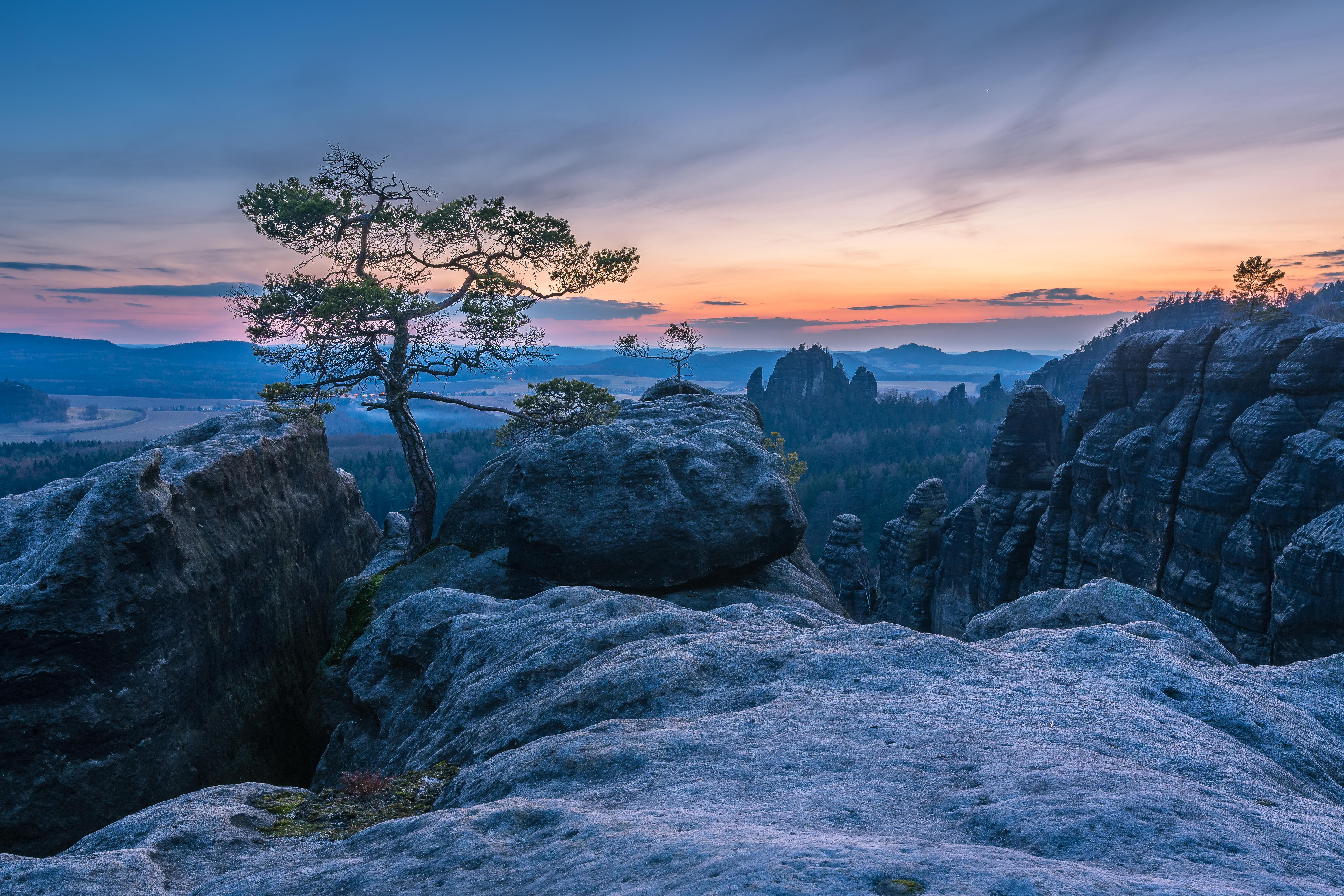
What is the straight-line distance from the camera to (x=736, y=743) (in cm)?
781

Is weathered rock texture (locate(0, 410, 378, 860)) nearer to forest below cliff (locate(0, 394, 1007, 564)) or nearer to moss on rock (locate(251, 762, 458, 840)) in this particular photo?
moss on rock (locate(251, 762, 458, 840))

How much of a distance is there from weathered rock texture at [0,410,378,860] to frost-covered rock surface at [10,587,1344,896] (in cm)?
606

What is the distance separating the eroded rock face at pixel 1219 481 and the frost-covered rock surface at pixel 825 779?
25.2 meters

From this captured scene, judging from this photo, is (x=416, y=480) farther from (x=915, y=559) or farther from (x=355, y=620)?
(x=915, y=559)

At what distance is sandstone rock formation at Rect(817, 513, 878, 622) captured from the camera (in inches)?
2653

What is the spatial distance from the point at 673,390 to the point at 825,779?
32.8 metres

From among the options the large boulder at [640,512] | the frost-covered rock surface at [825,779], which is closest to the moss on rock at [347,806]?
the frost-covered rock surface at [825,779]

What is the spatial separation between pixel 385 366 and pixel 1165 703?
24986 mm

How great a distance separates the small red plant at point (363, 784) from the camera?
891 centimetres

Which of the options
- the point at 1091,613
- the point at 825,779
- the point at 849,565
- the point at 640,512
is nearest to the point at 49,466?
the point at 849,565

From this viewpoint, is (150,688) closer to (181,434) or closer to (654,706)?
(181,434)

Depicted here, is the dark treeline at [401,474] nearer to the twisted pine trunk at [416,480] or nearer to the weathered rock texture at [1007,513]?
the weathered rock texture at [1007,513]

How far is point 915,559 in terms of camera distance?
216ft

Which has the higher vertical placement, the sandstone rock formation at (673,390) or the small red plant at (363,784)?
the sandstone rock formation at (673,390)
